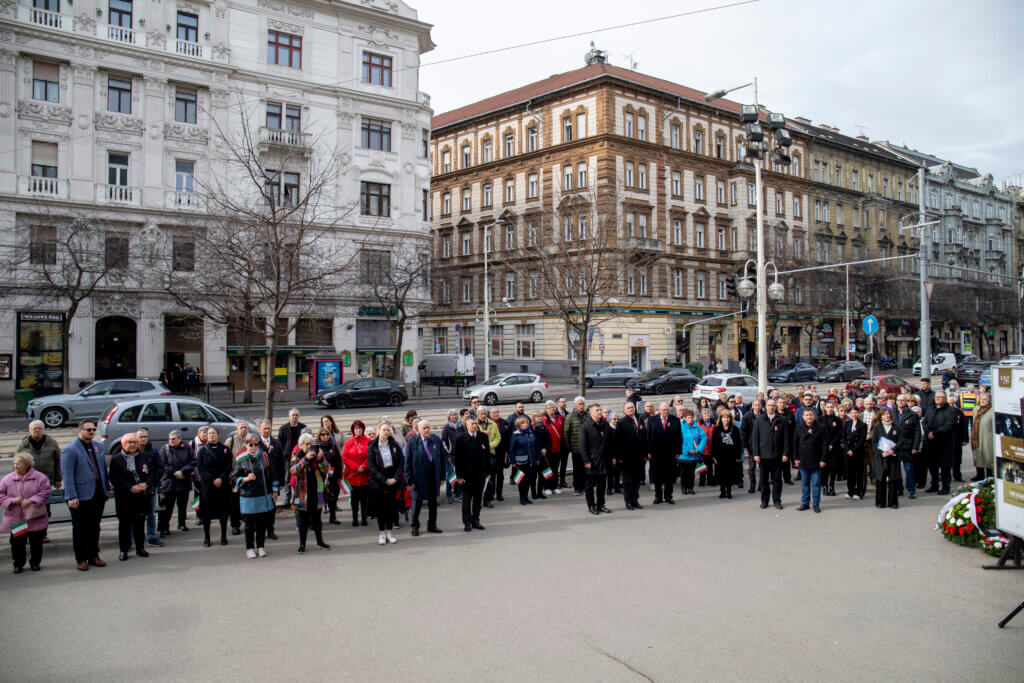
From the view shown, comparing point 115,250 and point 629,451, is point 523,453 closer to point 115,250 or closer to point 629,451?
point 629,451

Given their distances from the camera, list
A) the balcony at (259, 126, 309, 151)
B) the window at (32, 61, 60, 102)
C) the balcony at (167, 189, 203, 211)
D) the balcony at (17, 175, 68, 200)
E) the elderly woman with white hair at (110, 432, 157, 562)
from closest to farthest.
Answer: the elderly woman with white hair at (110, 432, 157, 562), the balcony at (17, 175, 68, 200), the window at (32, 61, 60, 102), the balcony at (167, 189, 203, 211), the balcony at (259, 126, 309, 151)

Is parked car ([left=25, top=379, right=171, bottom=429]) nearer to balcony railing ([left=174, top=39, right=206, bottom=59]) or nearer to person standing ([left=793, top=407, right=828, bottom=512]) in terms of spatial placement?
person standing ([left=793, top=407, right=828, bottom=512])

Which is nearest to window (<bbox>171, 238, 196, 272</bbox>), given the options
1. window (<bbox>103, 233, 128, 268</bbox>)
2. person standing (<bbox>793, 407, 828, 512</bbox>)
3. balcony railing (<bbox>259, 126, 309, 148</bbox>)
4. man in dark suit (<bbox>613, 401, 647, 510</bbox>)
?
window (<bbox>103, 233, 128, 268</bbox>)

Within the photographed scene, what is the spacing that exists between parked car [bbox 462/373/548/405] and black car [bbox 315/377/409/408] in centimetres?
358

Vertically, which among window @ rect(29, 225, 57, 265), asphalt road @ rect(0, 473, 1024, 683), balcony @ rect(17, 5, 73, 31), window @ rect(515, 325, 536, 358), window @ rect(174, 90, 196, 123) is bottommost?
asphalt road @ rect(0, 473, 1024, 683)

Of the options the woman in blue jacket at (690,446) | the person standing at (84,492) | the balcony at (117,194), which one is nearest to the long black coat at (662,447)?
the woman in blue jacket at (690,446)

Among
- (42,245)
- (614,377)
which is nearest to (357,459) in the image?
(42,245)

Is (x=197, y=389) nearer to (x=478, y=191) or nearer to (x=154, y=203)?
(x=154, y=203)

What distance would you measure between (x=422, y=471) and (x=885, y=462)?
24.5 ft

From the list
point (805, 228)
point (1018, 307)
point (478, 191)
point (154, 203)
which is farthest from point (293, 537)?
point (1018, 307)

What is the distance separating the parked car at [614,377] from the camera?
41.9 meters

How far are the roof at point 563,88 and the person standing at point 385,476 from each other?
43.4 metres

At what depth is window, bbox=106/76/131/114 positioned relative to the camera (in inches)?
1297

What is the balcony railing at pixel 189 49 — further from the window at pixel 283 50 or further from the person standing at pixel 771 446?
the person standing at pixel 771 446
